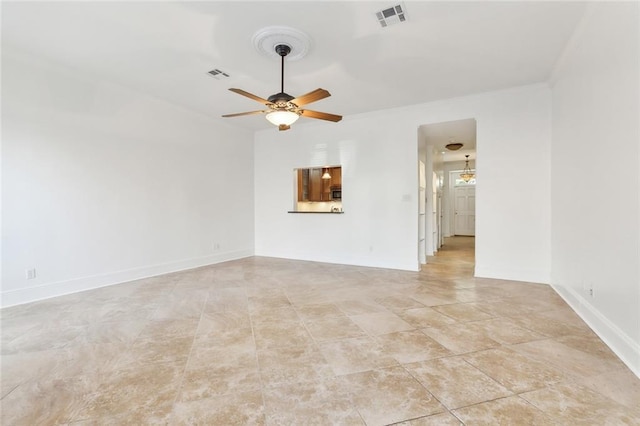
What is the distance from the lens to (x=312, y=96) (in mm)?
2789

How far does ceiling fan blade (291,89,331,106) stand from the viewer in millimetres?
2694

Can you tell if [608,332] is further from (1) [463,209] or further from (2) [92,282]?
(1) [463,209]

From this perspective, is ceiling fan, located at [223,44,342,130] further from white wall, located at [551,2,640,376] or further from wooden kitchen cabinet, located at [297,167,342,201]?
wooden kitchen cabinet, located at [297,167,342,201]

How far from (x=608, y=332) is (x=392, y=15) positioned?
3.19 m

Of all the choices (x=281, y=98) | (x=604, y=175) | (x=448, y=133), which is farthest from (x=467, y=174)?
(x=281, y=98)

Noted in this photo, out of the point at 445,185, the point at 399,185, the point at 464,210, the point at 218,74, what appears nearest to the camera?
the point at 218,74

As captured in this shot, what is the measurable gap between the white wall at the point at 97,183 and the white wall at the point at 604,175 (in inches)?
215

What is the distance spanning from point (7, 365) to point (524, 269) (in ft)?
18.6

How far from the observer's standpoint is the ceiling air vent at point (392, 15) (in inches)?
102

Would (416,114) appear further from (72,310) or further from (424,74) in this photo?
(72,310)

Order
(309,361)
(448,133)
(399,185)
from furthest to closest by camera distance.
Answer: (448,133) < (399,185) < (309,361)

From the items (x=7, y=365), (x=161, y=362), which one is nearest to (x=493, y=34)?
(x=161, y=362)

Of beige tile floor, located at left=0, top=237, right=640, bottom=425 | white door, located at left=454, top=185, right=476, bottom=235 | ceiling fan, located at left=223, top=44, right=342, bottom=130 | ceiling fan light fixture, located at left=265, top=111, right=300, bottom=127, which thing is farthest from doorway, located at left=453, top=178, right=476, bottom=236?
ceiling fan light fixture, located at left=265, top=111, right=300, bottom=127

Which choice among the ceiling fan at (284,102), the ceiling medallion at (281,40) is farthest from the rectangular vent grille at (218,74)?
the ceiling fan at (284,102)
